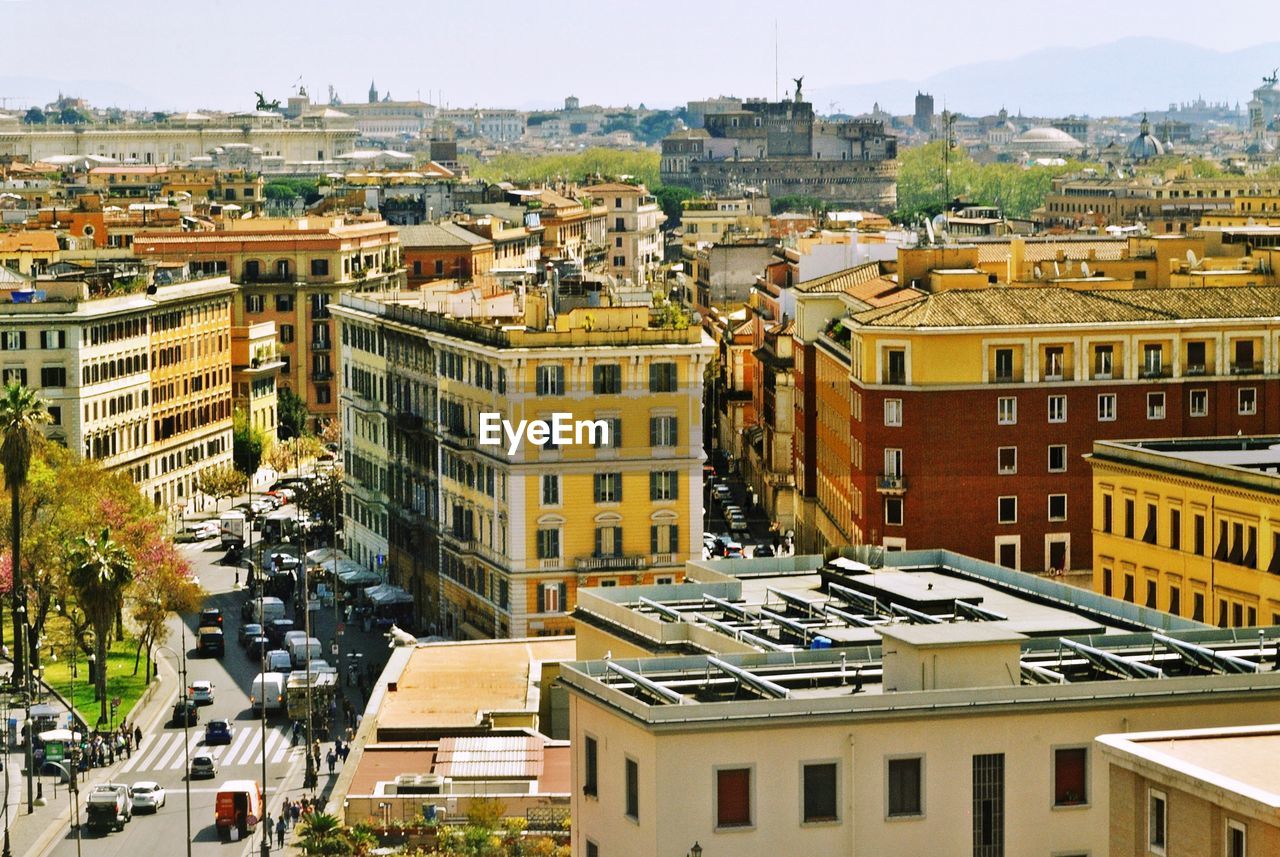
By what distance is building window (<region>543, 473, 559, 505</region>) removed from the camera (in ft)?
268

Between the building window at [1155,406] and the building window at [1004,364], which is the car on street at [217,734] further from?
the building window at [1155,406]

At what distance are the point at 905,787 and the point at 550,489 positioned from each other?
46570 mm

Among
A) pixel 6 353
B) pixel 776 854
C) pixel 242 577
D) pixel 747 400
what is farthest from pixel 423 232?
pixel 776 854

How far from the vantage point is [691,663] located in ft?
125

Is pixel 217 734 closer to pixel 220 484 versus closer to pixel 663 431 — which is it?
pixel 663 431

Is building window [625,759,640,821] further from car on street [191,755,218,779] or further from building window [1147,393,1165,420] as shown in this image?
building window [1147,393,1165,420]

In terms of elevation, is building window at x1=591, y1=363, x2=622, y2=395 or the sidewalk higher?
building window at x1=591, y1=363, x2=622, y2=395

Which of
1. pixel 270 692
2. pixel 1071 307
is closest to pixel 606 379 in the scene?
pixel 270 692

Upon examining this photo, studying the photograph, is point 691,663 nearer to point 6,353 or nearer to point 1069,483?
point 1069,483

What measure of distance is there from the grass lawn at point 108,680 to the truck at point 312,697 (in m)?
4.67

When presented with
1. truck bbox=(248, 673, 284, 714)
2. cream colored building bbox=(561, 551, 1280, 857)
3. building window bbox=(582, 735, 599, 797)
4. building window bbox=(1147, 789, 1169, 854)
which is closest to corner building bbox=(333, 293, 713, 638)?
truck bbox=(248, 673, 284, 714)

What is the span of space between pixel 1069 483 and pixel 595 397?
1286 centimetres

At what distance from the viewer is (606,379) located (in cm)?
8162

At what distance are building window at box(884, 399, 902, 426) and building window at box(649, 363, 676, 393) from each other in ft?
22.7
